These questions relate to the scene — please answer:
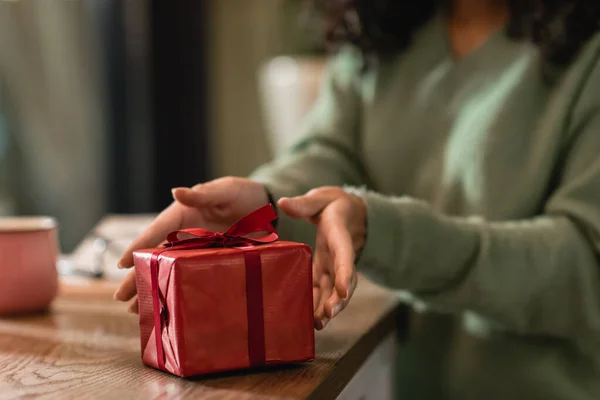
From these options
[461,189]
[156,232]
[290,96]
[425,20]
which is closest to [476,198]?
[461,189]

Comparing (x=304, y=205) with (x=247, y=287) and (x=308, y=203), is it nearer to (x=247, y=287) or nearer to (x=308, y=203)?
(x=308, y=203)

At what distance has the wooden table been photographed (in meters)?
0.45

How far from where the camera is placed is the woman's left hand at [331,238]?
0.50 metres

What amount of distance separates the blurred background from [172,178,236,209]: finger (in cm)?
70

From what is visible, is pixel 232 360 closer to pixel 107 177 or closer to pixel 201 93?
pixel 107 177

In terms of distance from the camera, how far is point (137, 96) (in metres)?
2.12

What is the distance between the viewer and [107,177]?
6.62 ft

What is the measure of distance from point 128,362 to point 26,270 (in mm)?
234

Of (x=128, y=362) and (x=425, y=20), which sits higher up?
(x=425, y=20)

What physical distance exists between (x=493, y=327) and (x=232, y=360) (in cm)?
48

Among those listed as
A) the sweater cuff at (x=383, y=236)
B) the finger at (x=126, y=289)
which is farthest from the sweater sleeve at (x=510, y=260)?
the finger at (x=126, y=289)

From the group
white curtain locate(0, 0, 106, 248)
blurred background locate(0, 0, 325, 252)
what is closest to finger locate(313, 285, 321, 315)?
blurred background locate(0, 0, 325, 252)

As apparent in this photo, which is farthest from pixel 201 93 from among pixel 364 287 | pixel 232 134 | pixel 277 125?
pixel 364 287

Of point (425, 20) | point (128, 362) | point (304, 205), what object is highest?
point (425, 20)
